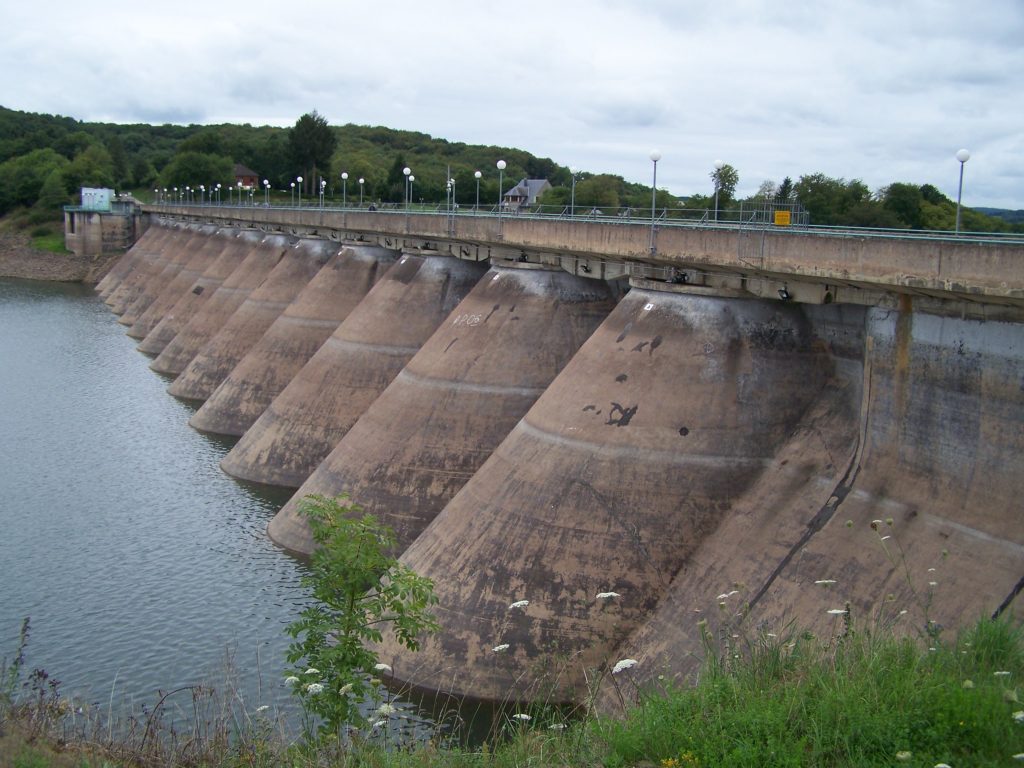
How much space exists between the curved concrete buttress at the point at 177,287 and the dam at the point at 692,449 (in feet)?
127

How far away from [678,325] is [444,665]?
22.4 feet

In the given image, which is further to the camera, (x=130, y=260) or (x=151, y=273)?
(x=130, y=260)

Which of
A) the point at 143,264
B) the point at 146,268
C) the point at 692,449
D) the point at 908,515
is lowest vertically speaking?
the point at 146,268

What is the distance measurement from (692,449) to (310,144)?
10988 centimetres

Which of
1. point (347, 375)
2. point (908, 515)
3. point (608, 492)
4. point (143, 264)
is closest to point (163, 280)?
point (143, 264)

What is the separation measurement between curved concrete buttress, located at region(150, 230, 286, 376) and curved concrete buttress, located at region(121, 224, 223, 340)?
35.5 ft

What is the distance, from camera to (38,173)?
12069cm

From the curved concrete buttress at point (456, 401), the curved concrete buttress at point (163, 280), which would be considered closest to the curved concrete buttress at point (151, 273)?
the curved concrete buttress at point (163, 280)

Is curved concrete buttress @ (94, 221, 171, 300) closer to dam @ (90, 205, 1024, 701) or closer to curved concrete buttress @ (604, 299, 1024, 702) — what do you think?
dam @ (90, 205, 1024, 701)

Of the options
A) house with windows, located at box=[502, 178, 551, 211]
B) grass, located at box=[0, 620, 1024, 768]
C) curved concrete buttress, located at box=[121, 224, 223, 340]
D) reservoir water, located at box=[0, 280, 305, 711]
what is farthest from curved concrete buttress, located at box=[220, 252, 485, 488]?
curved concrete buttress, located at box=[121, 224, 223, 340]

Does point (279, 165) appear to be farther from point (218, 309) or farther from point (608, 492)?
point (608, 492)

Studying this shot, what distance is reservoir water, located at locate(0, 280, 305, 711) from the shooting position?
17.1 m

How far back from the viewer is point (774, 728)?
7.40m

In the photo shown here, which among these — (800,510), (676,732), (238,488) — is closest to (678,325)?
(800,510)
